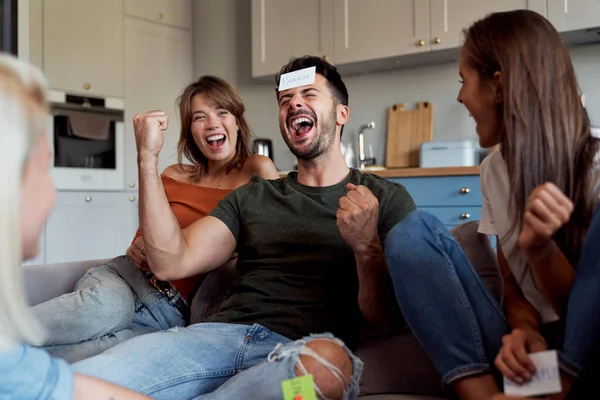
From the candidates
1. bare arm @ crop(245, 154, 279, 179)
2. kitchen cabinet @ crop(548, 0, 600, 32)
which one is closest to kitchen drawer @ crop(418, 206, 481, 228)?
kitchen cabinet @ crop(548, 0, 600, 32)

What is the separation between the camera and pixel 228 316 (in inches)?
58.2

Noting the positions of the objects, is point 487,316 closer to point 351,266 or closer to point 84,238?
point 351,266

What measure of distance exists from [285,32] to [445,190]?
63.2 inches

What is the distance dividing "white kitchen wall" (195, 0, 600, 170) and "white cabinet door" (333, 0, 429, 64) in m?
0.35

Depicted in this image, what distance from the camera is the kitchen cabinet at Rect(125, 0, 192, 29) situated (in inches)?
165

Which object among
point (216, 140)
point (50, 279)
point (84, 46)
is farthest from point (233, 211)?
point (84, 46)

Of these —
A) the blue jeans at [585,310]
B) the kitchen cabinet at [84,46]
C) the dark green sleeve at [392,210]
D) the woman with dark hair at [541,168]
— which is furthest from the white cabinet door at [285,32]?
the blue jeans at [585,310]

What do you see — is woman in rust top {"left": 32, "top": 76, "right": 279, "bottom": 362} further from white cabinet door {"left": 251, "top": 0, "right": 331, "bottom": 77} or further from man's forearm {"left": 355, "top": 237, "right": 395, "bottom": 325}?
white cabinet door {"left": 251, "top": 0, "right": 331, "bottom": 77}

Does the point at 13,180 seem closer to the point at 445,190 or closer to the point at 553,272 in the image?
the point at 553,272

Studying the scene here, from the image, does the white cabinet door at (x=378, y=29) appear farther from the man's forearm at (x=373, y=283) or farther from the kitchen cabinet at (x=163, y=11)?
the man's forearm at (x=373, y=283)

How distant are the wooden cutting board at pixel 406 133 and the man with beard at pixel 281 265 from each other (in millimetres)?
2055

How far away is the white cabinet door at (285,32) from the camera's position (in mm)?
3820

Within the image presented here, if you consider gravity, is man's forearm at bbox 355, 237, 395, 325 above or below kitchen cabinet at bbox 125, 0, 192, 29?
A: below

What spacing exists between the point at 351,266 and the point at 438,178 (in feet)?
5.65
